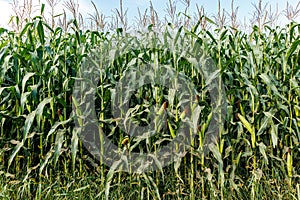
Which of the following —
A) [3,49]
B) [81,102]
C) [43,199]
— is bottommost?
[43,199]

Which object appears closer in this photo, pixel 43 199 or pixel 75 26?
pixel 43 199

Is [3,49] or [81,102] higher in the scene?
[3,49]

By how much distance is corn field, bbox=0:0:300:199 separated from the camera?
2969mm

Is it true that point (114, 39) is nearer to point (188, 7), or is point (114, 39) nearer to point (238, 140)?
point (188, 7)

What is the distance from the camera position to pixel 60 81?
3.33 metres

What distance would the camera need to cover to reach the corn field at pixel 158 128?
2969 millimetres

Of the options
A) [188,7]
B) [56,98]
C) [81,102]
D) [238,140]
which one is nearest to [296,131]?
[238,140]

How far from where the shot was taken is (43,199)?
3.06 meters

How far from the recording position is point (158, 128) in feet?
9.87

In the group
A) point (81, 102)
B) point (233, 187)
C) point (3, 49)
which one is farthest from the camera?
point (3, 49)

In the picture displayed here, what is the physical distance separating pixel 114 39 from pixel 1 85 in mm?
1309

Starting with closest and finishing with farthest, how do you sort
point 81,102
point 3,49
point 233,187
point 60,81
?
point 233,187 < point 81,102 < point 60,81 < point 3,49

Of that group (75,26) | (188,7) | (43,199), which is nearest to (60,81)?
(75,26)

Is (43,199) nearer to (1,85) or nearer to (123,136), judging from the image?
(123,136)
